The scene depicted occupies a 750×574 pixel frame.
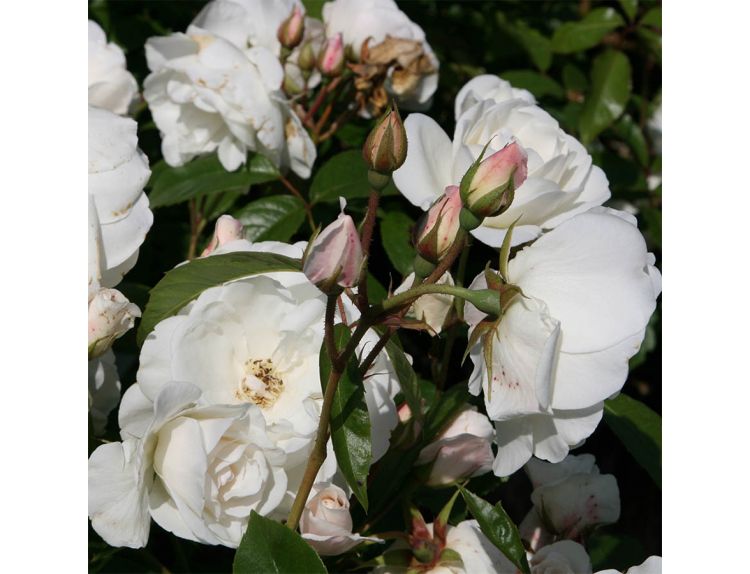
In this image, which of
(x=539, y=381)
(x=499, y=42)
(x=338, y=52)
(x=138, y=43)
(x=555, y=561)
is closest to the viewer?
(x=539, y=381)

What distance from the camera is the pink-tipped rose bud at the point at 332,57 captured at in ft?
4.54

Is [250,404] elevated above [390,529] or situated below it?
above

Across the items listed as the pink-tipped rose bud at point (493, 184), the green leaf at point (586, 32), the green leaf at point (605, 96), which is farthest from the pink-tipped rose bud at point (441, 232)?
the green leaf at point (586, 32)

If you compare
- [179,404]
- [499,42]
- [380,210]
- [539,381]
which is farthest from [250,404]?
[499,42]

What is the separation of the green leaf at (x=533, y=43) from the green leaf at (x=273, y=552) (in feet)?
4.40

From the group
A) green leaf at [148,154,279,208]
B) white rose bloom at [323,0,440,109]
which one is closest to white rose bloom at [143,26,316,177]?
green leaf at [148,154,279,208]

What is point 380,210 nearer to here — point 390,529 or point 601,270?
point 390,529


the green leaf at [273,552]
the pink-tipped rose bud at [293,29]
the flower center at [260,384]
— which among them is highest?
the pink-tipped rose bud at [293,29]

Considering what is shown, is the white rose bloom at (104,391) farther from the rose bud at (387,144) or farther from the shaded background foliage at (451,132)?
the rose bud at (387,144)

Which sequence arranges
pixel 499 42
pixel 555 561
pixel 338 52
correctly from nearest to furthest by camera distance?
pixel 555 561
pixel 338 52
pixel 499 42

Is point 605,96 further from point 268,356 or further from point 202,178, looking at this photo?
point 268,356

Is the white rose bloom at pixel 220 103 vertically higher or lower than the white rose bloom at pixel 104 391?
higher

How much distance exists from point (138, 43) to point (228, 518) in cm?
110

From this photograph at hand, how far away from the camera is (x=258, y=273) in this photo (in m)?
0.87
